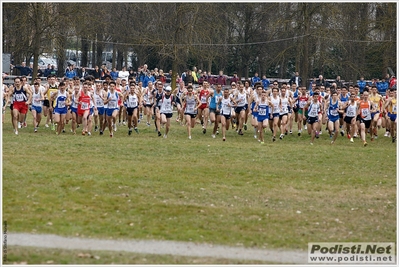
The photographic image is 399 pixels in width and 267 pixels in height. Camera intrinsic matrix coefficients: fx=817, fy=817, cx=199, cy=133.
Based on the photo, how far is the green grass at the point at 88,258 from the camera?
10594 mm

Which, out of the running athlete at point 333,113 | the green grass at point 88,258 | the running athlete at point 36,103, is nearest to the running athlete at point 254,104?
the running athlete at point 333,113

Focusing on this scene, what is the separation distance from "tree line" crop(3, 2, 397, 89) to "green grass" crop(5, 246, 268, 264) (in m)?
36.0

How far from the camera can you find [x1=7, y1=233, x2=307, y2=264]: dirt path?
448 inches

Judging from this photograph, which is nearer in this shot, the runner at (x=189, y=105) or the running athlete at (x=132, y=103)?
the runner at (x=189, y=105)

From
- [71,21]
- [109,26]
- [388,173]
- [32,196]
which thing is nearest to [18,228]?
[32,196]

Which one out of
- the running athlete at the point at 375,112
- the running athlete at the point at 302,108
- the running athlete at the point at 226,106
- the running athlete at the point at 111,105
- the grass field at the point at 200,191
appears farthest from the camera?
the running athlete at the point at 302,108

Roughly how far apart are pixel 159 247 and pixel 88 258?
1.29 metres

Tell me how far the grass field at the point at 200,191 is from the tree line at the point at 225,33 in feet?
74.4

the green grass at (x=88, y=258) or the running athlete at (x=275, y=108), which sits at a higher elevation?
the running athlete at (x=275, y=108)

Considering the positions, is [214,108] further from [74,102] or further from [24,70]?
[24,70]

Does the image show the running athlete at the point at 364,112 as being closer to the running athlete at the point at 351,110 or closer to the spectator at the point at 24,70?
the running athlete at the point at 351,110

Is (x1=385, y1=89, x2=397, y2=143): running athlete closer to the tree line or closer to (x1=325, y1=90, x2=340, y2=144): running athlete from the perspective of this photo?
(x1=325, y1=90, x2=340, y2=144): running athlete

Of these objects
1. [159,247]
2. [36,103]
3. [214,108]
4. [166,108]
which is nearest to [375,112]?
[214,108]

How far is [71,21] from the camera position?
154 feet
